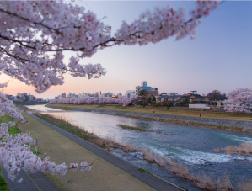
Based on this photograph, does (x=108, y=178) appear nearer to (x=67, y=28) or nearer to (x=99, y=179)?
(x=99, y=179)

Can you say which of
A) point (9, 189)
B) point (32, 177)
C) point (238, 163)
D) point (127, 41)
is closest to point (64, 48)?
point (127, 41)

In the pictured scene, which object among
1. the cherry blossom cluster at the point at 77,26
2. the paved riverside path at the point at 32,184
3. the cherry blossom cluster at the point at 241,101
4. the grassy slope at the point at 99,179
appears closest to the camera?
the cherry blossom cluster at the point at 77,26

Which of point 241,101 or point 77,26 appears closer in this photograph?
point 77,26

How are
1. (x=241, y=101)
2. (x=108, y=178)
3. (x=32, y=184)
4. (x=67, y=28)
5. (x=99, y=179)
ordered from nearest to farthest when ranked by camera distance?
(x=67, y=28)
(x=32, y=184)
(x=99, y=179)
(x=108, y=178)
(x=241, y=101)

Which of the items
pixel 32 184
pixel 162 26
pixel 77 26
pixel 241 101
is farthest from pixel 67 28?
pixel 241 101

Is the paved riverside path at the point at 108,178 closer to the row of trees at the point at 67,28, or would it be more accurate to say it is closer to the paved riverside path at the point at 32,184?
the paved riverside path at the point at 32,184

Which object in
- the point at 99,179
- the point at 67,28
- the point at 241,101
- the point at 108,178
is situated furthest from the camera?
the point at 241,101

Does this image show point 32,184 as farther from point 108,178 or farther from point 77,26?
point 77,26

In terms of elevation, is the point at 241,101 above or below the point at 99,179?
above

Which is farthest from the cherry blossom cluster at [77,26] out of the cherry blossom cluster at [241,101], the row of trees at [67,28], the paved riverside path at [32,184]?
the cherry blossom cluster at [241,101]

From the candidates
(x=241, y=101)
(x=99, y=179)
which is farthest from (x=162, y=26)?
(x=241, y=101)

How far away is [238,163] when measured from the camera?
12141 mm

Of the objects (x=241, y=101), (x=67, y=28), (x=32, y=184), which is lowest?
(x=32, y=184)

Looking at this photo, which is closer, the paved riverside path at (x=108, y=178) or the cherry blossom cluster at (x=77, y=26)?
the cherry blossom cluster at (x=77, y=26)
